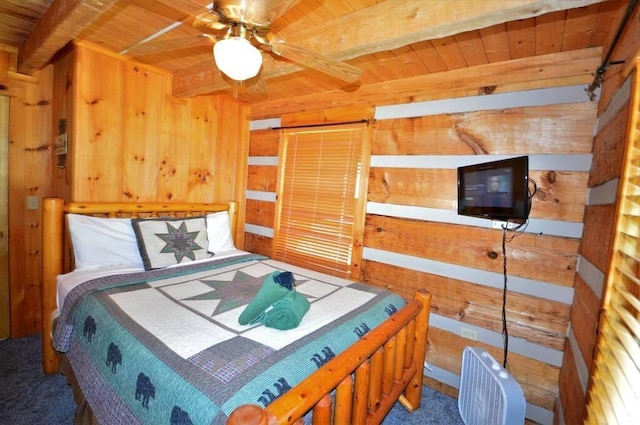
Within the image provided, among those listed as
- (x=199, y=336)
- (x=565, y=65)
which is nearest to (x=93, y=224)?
(x=199, y=336)

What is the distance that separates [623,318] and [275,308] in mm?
1250

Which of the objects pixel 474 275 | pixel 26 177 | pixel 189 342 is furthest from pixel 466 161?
pixel 26 177

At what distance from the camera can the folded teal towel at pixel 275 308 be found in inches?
54.6

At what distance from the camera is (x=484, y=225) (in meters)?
2.03

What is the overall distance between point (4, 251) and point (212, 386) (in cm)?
256

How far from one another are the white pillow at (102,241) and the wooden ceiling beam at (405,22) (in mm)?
1721

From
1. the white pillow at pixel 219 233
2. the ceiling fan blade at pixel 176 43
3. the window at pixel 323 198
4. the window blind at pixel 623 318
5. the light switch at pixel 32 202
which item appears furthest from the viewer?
the white pillow at pixel 219 233

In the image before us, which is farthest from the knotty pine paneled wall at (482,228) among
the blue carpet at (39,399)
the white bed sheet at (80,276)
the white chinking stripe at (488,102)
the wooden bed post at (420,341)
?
the white bed sheet at (80,276)

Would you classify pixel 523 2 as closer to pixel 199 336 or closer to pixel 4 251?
pixel 199 336

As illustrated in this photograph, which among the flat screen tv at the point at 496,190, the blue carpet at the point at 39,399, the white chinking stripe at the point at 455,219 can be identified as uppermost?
the flat screen tv at the point at 496,190

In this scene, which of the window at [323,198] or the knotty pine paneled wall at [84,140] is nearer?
the knotty pine paneled wall at [84,140]

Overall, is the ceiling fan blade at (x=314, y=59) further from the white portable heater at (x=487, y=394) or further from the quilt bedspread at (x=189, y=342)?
the white portable heater at (x=487, y=394)

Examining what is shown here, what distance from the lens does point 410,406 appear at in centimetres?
192

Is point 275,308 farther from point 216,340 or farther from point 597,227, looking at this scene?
point 597,227
